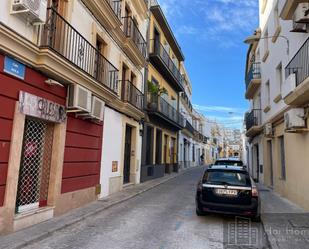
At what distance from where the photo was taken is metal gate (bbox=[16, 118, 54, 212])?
6594 mm

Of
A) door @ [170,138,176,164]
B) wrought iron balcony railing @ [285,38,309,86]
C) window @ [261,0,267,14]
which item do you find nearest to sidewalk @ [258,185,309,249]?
wrought iron balcony railing @ [285,38,309,86]

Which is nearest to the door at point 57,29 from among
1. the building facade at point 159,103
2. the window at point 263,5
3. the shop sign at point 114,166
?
the shop sign at point 114,166

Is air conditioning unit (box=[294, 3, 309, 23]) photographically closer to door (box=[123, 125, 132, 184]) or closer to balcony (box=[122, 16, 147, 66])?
balcony (box=[122, 16, 147, 66])

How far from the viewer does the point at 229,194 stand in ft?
23.7

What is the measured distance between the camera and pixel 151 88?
17250mm

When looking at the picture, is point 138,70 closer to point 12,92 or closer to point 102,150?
point 102,150

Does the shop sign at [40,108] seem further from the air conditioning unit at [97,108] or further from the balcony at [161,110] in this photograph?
the balcony at [161,110]

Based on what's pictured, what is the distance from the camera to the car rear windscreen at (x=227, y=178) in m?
7.43

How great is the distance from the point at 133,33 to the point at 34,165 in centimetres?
896

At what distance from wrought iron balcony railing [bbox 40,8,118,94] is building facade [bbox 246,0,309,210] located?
6.09m

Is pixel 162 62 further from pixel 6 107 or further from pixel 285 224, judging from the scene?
pixel 6 107

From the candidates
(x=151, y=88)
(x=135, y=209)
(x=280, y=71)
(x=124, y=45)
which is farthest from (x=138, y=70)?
(x=135, y=209)

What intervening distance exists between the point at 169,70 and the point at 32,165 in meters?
15.3

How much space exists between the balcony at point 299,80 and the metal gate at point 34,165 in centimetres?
665
